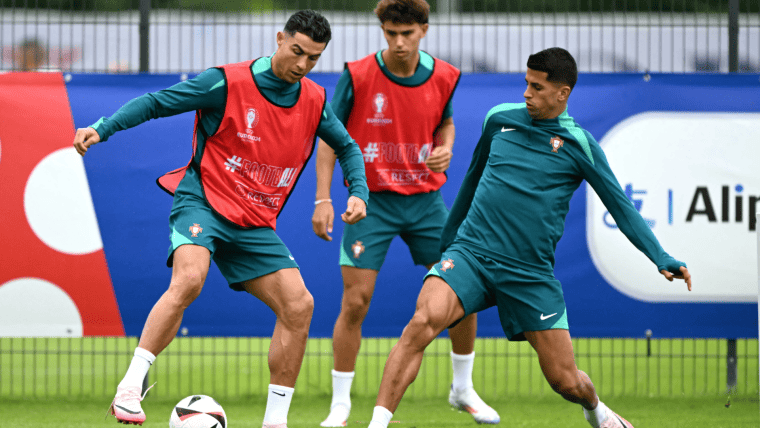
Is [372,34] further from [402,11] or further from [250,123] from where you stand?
[250,123]

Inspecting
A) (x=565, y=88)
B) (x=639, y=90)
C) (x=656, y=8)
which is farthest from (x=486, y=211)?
(x=656, y=8)

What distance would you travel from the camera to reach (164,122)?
5.85 meters

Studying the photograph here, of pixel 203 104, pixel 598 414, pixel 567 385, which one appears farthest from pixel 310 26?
pixel 598 414

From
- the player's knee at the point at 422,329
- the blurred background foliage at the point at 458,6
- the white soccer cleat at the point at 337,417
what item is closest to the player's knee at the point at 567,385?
the player's knee at the point at 422,329

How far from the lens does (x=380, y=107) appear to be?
15.9ft

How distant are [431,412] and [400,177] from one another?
1.75 meters

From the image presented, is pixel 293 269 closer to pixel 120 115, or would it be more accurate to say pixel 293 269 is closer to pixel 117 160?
pixel 120 115

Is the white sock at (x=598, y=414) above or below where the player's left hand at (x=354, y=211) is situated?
below

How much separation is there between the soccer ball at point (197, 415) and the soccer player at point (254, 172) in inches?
11.0

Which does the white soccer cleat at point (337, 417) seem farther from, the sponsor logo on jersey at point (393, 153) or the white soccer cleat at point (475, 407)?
the sponsor logo on jersey at point (393, 153)

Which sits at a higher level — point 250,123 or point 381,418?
point 250,123

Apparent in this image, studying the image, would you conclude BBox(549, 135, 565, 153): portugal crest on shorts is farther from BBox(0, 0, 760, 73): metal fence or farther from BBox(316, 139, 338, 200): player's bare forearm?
BBox(0, 0, 760, 73): metal fence

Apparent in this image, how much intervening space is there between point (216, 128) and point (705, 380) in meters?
4.21

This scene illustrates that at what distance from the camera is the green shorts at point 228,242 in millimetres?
3691
